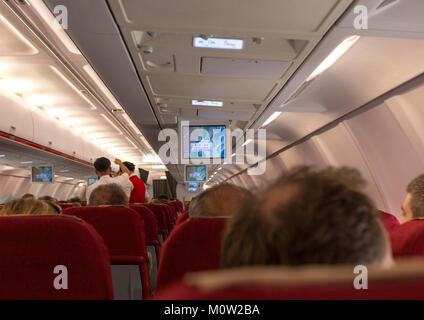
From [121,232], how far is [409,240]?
2.52m

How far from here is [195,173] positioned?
16.5 m

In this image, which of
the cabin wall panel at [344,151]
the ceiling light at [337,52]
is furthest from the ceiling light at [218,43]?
the cabin wall panel at [344,151]

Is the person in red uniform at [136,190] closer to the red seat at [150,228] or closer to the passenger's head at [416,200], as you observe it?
the red seat at [150,228]

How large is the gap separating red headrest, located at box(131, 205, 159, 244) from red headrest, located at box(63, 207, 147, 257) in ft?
3.30

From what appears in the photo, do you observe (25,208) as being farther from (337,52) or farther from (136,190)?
(136,190)

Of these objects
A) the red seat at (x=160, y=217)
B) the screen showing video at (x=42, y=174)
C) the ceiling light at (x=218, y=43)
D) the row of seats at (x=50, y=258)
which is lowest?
the red seat at (x=160, y=217)

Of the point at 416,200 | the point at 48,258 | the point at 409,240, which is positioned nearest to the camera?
the point at 48,258

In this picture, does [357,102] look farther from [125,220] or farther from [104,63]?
[125,220]

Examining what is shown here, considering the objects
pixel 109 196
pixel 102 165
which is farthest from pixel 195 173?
pixel 109 196

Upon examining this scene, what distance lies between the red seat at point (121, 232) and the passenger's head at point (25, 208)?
708 mm

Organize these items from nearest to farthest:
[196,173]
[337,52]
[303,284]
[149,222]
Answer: [303,284] → [149,222] → [337,52] → [196,173]

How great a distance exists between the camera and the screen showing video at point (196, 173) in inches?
637

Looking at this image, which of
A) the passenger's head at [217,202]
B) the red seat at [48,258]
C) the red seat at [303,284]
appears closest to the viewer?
the red seat at [303,284]
